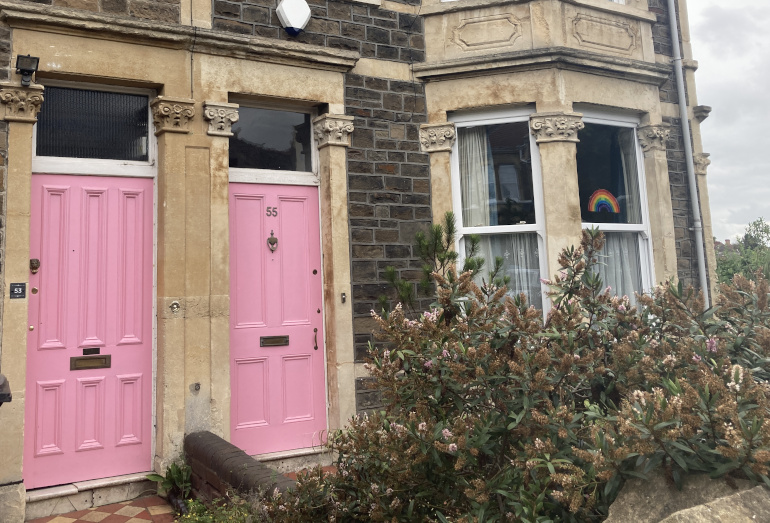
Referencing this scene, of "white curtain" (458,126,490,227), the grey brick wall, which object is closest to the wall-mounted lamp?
the grey brick wall

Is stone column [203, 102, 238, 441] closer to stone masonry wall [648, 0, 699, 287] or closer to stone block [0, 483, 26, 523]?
stone block [0, 483, 26, 523]

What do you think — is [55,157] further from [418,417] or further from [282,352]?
[418,417]

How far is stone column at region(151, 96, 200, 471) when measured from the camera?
15.5 feet

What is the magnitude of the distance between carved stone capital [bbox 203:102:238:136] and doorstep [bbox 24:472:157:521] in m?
2.98

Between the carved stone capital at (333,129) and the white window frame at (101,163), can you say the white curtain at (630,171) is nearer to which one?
the carved stone capital at (333,129)

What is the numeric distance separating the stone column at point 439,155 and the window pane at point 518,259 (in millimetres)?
680

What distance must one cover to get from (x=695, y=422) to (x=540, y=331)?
727 millimetres

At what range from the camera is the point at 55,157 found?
15.6 feet

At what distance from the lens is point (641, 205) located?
6.77 meters

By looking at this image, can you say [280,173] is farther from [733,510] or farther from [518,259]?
[733,510]

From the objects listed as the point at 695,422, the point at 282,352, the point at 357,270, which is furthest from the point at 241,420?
the point at 695,422

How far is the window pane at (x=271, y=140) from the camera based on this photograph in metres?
5.52

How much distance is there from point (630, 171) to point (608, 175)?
1.21 feet

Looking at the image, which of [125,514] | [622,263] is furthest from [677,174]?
[125,514]
